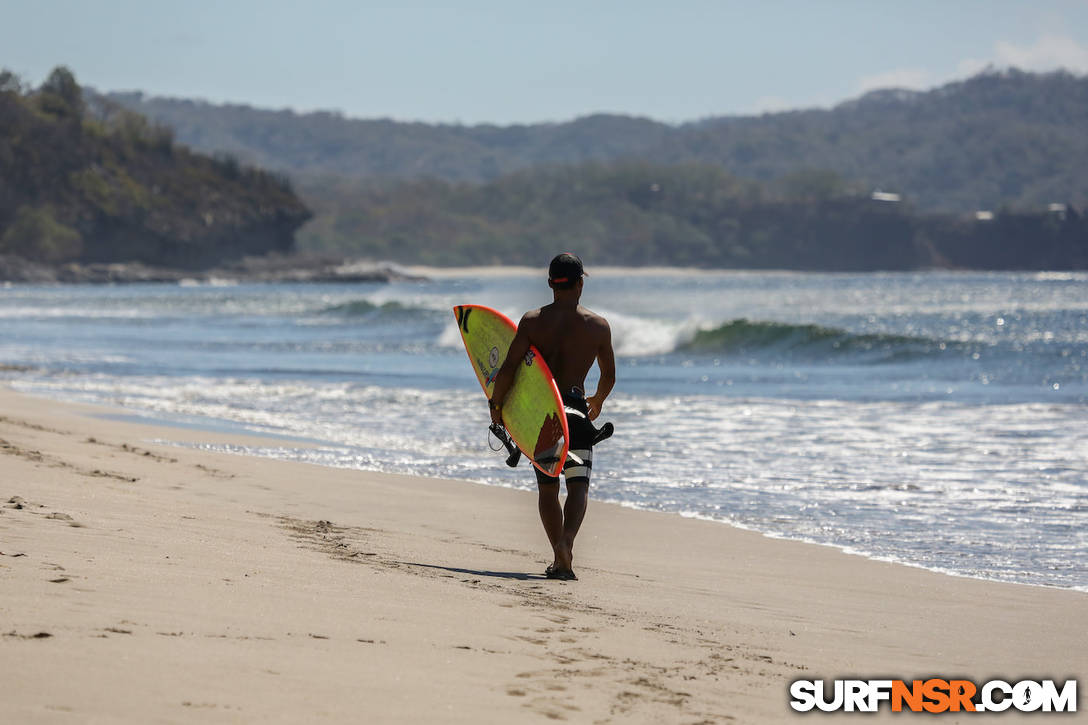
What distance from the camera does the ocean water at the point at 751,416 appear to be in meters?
7.50

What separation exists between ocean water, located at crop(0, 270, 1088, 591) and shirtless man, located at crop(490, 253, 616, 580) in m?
1.90

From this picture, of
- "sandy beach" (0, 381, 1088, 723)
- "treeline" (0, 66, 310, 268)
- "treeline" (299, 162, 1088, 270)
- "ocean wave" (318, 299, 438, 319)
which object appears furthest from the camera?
"treeline" (299, 162, 1088, 270)

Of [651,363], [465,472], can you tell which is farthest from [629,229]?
[465,472]

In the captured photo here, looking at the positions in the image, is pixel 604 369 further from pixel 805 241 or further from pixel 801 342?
pixel 805 241

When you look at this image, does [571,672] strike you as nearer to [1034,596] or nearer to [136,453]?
[1034,596]

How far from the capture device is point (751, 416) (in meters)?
13.0

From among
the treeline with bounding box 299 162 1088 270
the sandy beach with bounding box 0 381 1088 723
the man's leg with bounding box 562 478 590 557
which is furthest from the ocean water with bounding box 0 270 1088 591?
the treeline with bounding box 299 162 1088 270

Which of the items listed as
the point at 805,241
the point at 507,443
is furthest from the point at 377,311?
the point at 805,241

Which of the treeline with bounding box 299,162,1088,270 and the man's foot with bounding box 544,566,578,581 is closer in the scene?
the man's foot with bounding box 544,566,578,581

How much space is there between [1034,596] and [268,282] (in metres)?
127

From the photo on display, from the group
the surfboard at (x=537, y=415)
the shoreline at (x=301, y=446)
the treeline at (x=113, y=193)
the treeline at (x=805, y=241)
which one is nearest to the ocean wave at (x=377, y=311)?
the shoreline at (x=301, y=446)

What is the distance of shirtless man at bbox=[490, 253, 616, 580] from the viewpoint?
5582mm

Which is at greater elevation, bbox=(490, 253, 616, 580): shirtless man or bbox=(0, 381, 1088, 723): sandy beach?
bbox=(490, 253, 616, 580): shirtless man

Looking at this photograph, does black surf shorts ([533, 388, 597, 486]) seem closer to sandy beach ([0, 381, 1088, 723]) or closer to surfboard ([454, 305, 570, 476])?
surfboard ([454, 305, 570, 476])
